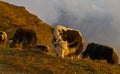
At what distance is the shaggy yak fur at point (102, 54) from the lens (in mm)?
32906

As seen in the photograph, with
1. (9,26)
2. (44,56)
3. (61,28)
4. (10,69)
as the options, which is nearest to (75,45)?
(61,28)

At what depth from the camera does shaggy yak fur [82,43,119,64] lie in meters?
32.9

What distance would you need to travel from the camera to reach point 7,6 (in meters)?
96.5

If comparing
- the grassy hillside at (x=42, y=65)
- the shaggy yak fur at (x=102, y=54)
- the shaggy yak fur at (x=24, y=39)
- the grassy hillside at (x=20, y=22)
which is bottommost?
the grassy hillside at (x=42, y=65)

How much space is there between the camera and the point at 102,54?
33062 mm

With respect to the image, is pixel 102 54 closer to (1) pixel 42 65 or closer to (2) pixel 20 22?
(1) pixel 42 65

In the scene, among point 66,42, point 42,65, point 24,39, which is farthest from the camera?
point 24,39

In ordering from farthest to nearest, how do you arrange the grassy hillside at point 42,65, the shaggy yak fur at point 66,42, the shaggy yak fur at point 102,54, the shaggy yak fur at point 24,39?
the shaggy yak fur at point 24,39 < the shaggy yak fur at point 102,54 < the shaggy yak fur at point 66,42 < the grassy hillside at point 42,65

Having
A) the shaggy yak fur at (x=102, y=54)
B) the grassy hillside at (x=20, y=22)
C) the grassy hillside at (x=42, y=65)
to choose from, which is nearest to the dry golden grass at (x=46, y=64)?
the grassy hillside at (x=42, y=65)

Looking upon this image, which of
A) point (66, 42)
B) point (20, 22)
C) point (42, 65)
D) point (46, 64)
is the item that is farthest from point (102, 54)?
point (20, 22)

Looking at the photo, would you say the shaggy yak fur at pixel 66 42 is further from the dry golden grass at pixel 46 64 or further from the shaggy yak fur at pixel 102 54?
the shaggy yak fur at pixel 102 54

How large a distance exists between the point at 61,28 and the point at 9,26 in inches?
2154

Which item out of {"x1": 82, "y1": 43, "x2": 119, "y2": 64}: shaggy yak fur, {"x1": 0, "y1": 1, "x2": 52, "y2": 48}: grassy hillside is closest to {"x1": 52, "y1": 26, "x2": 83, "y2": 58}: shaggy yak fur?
{"x1": 82, "y1": 43, "x2": 119, "y2": 64}: shaggy yak fur

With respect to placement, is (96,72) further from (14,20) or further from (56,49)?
(14,20)
